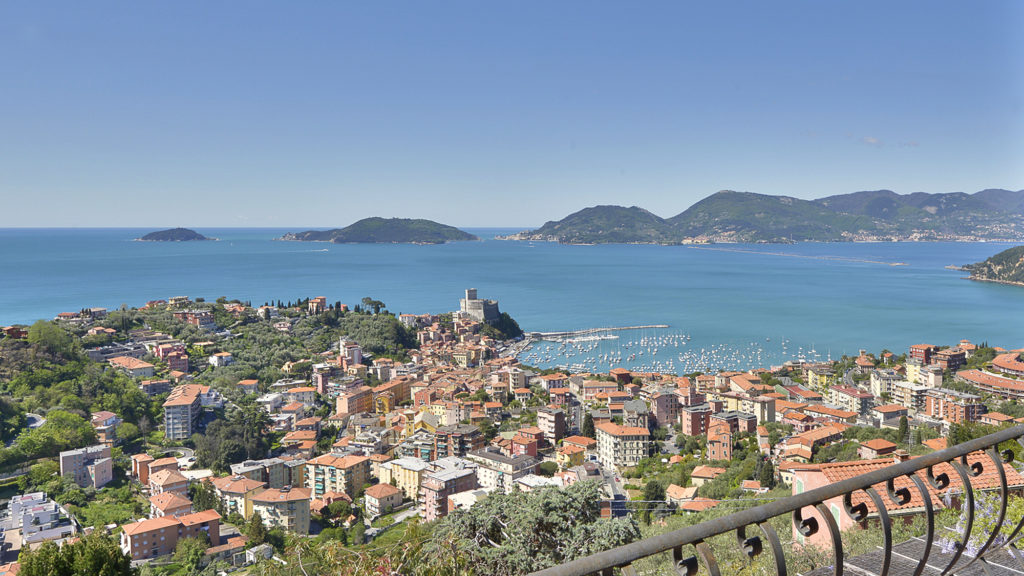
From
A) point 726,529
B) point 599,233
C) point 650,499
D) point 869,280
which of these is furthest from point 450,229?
point 726,529

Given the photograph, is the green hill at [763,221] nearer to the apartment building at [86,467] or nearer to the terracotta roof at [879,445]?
the terracotta roof at [879,445]

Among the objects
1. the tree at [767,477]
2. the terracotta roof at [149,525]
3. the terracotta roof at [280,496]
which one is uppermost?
the tree at [767,477]

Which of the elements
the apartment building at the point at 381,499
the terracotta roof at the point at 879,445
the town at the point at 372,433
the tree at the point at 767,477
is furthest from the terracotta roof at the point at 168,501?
the terracotta roof at the point at 879,445

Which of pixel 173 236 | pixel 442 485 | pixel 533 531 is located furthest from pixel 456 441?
pixel 173 236

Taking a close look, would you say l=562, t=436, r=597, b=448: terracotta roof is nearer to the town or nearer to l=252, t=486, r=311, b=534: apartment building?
the town

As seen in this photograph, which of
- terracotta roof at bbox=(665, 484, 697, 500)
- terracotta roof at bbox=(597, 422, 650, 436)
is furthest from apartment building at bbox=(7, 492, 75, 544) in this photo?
terracotta roof at bbox=(597, 422, 650, 436)

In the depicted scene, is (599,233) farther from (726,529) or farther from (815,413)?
(726,529)
